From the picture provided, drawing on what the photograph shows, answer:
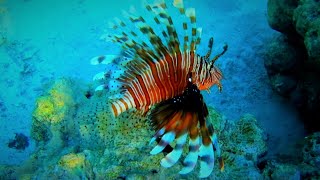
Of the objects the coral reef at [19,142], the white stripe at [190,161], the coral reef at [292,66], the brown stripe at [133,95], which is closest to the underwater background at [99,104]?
the coral reef at [19,142]

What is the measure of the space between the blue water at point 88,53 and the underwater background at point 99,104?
20mm

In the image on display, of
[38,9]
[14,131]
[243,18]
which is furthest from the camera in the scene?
[38,9]

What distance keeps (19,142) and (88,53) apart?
92.5 inches

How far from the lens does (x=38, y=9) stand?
337 inches

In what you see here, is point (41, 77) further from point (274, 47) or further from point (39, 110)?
point (274, 47)

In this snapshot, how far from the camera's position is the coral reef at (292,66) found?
416 cm

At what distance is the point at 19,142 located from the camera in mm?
5711

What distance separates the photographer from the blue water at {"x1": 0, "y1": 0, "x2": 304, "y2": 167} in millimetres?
4910

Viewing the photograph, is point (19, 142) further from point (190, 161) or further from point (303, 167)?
point (303, 167)

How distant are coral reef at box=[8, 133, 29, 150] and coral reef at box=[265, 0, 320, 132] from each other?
4495mm

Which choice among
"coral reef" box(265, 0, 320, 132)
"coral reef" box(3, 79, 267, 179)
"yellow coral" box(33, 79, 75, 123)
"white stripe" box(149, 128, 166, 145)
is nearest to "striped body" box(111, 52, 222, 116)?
"coral reef" box(3, 79, 267, 179)

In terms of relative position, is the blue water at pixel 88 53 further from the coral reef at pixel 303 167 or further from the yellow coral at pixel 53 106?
the yellow coral at pixel 53 106

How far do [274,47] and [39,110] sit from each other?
3350 millimetres

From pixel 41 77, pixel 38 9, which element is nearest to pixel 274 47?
pixel 41 77
